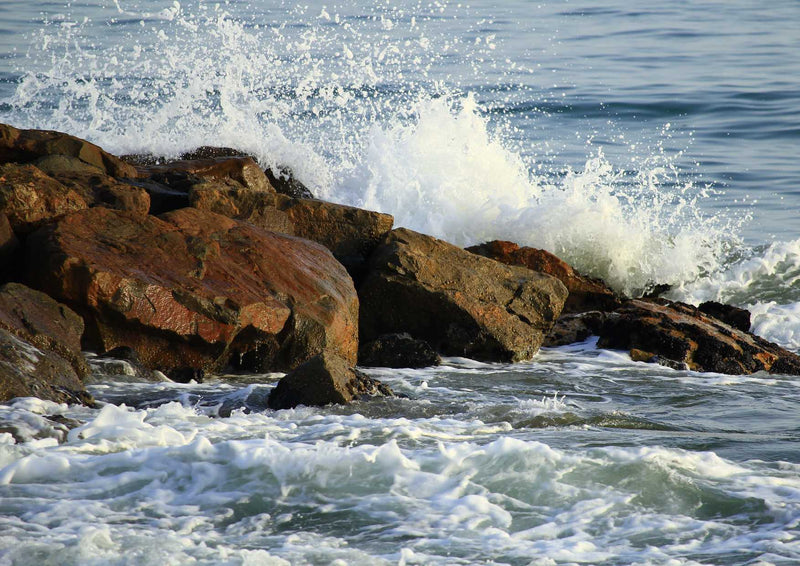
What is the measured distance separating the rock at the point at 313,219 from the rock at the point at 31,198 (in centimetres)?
101

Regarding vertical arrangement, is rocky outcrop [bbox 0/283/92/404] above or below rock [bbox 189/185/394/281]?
below

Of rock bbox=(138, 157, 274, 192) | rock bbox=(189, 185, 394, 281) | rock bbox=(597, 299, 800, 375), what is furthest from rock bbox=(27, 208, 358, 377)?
rock bbox=(597, 299, 800, 375)

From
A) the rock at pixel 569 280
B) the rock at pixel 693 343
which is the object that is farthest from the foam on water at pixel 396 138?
the rock at pixel 693 343

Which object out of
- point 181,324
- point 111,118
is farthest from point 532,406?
point 111,118

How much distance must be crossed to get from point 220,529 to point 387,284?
11.2 feet

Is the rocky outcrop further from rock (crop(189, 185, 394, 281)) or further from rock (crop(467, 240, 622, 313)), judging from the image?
rock (crop(467, 240, 622, 313))

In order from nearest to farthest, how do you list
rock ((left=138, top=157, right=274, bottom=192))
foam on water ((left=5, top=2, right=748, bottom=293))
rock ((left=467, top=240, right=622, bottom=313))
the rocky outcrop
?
1. the rocky outcrop
2. rock ((left=138, top=157, right=274, bottom=192))
3. rock ((left=467, top=240, right=622, bottom=313))
4. foam on water ((left=5, top=2, right=748, bottom=293))

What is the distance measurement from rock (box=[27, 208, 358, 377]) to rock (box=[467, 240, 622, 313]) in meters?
2.32

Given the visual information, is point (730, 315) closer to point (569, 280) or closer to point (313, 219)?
point (569, 280)

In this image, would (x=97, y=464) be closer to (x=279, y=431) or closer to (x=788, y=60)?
(x=279, y=431)

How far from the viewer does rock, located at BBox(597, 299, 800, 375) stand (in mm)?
6910

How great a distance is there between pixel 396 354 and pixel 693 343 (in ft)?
7.27

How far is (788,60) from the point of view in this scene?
18984 mm

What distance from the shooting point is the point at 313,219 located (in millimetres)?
7121
